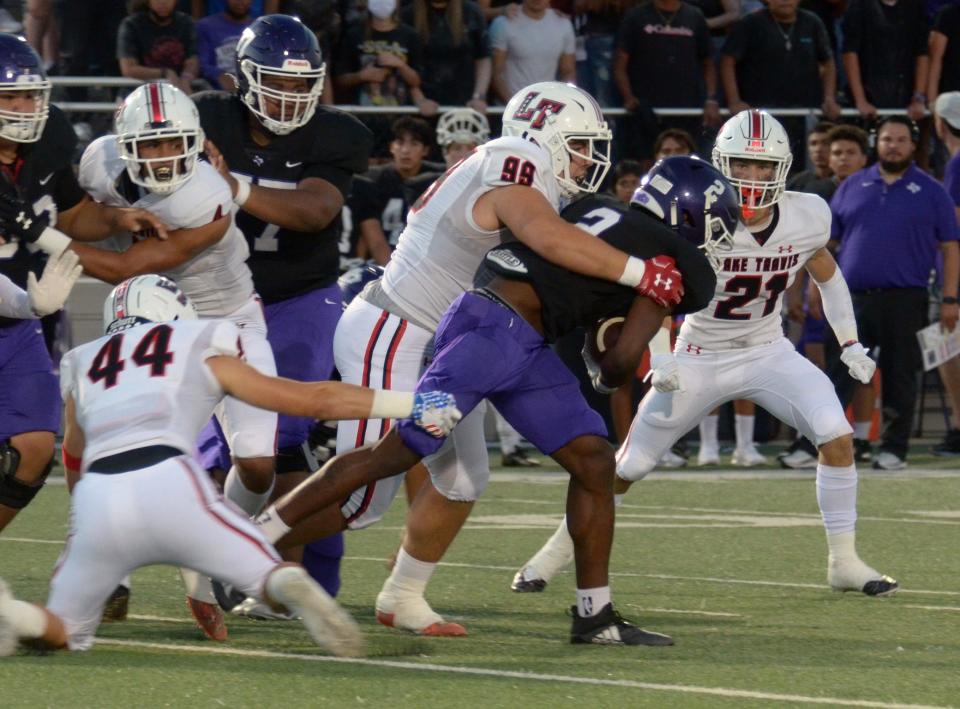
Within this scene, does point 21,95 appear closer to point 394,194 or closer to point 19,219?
point 19,219

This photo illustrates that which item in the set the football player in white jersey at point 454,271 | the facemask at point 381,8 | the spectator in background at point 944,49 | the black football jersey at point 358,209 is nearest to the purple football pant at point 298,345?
the football player in white jersey at point 454,271

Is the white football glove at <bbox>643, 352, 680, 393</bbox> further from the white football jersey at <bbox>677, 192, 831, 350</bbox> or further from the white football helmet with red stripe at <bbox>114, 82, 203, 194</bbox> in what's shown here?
the white football helmet with red stripe at <bbox>114, 82, 203, 194</bbox>

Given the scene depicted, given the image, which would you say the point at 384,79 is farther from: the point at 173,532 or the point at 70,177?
the point at 173,532

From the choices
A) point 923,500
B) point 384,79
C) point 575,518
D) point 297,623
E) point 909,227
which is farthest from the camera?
point 384,79

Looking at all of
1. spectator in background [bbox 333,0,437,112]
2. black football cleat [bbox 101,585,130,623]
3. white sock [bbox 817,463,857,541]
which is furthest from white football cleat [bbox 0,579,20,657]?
spectator in background [bbox 333,0,437,112]

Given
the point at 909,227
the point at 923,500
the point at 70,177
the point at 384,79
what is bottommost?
the point at 923,500

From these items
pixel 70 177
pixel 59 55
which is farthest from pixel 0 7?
pixel 70 177

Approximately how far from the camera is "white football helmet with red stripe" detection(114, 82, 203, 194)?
577 centimetres

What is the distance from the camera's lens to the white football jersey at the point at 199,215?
5.82 m

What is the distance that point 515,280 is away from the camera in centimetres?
550

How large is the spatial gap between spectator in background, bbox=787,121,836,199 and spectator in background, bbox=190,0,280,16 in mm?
3418

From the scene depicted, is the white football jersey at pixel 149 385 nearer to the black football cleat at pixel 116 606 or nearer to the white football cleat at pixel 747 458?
the black football cleat at pixel 116 606

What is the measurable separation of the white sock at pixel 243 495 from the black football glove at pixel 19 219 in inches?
40.3

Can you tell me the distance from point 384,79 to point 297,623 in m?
6.48
